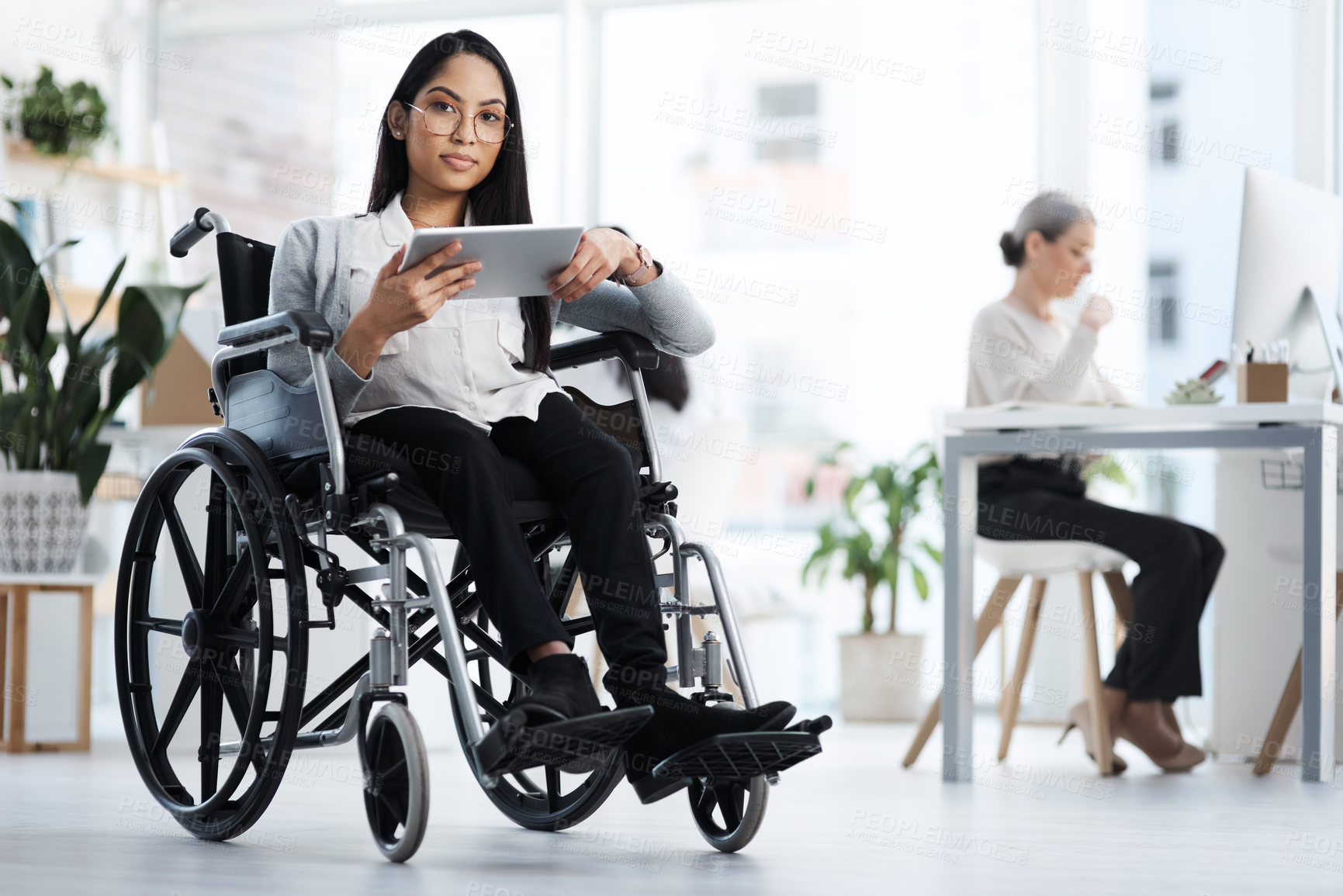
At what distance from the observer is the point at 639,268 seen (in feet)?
5.46

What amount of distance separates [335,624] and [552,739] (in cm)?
48

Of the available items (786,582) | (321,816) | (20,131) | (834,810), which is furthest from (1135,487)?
(20,131)

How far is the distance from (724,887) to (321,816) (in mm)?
816

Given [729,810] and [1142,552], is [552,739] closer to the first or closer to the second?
[729,810]

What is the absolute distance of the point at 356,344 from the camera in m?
1.53

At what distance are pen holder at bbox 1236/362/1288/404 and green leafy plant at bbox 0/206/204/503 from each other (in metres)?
2.10

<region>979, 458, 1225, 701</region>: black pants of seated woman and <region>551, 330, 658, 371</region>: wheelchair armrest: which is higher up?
<region>551, 330, 658, 371</region>: wheelchair armrest

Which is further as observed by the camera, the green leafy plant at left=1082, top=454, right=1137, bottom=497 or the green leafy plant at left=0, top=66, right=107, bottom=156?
the green leafy plant at left=0, top=66, right=107, bottom=156

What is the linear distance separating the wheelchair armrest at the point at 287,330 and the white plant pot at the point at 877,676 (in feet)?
9.19

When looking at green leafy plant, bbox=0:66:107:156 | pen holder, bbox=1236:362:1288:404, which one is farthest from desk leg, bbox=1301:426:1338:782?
green leafy plant, bbox=0:66:107:156

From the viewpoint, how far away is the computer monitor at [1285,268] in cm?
258

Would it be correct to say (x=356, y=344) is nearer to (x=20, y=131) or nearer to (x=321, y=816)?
(x=321, y=816)

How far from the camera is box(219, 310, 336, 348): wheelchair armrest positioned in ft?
4.72

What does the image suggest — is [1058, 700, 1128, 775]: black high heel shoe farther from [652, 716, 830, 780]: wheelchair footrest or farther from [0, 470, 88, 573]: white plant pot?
[0, 470, 88, 573]: white plant pot
